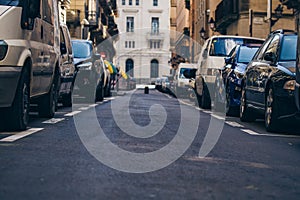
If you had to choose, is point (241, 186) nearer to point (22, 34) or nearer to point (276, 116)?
point (22, 34)

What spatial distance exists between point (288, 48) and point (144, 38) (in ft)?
350

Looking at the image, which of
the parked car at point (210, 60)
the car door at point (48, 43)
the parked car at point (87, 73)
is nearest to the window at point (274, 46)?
the car door at point (48, 43)

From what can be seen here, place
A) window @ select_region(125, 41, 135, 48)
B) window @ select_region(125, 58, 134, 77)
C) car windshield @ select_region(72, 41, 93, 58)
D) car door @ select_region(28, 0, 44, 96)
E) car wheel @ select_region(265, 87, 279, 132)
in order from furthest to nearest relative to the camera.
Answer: window @ select_region(125, 58, 134, 77), window @ select_region(125, 41, 135, 48), car windshield @ select_region(72, 41, 93, 58), car wheel @ select_region(265, 87, 279, 132), car door @ select_region(28, 0, 44, 96)

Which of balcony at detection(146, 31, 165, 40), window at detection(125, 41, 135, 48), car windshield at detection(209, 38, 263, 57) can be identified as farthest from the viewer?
balcony at detection(146, 31, 165, 40)

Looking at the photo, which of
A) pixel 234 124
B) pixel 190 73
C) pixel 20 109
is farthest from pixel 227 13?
pixel 20 109

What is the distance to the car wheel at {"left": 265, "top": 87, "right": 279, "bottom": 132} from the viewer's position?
34.3 feet

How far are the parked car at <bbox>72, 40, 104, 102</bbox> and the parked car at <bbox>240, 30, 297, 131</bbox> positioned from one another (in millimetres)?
7905

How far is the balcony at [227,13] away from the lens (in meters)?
39.1

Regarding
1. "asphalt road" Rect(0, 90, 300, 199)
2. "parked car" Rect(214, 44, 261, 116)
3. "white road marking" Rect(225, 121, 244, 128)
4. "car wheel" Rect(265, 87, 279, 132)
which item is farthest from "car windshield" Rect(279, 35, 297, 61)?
"parked car" Rect(214, 44, 261, 116)

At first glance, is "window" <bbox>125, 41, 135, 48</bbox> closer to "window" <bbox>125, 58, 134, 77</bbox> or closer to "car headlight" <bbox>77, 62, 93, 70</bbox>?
"window" <bbox>125, 58, 134, 77</bbox>

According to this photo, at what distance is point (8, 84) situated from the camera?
8594 millimetres

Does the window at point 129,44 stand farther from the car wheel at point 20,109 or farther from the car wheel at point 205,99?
the car wheel at point 20,109

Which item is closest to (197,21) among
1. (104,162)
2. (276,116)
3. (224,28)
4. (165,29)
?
(224,28)

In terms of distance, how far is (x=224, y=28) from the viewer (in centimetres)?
4488
